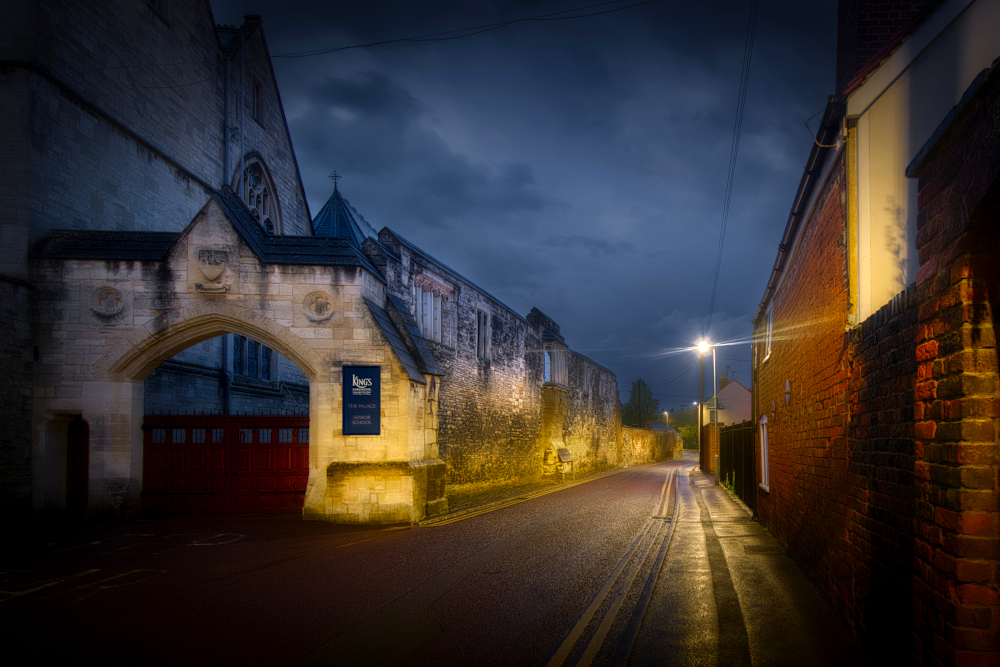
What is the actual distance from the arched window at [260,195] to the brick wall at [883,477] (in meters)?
20.8

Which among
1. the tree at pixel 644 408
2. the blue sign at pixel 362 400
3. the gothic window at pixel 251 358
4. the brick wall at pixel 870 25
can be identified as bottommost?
the tree at pixel 644 408

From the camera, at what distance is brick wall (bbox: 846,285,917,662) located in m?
3.72

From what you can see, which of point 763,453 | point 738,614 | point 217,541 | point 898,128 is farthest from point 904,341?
point 217,541

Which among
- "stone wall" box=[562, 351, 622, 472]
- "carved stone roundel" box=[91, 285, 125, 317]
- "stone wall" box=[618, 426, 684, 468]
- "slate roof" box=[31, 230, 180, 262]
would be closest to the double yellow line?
"carved stone roundel" box=[91, 285, 125, 317]

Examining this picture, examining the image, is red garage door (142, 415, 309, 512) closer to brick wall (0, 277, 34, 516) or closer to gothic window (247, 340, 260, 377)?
brick wall (0, 277, 34, 516)

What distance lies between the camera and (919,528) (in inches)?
135

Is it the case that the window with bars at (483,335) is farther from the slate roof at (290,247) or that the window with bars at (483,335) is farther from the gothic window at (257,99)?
the gothic window at (257,99)

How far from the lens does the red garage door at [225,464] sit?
42.7ft

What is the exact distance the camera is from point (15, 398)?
37.6 ft

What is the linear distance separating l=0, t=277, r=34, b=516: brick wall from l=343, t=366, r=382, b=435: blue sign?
5.96 metres

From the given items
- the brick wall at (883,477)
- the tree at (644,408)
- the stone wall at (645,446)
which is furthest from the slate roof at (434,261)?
the tree at (644,408)

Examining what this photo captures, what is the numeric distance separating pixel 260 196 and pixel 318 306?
12916 mm

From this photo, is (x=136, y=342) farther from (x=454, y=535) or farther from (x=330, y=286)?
(x=454, y=535)

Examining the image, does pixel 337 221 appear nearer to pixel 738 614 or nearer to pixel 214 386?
pixel 214 386
